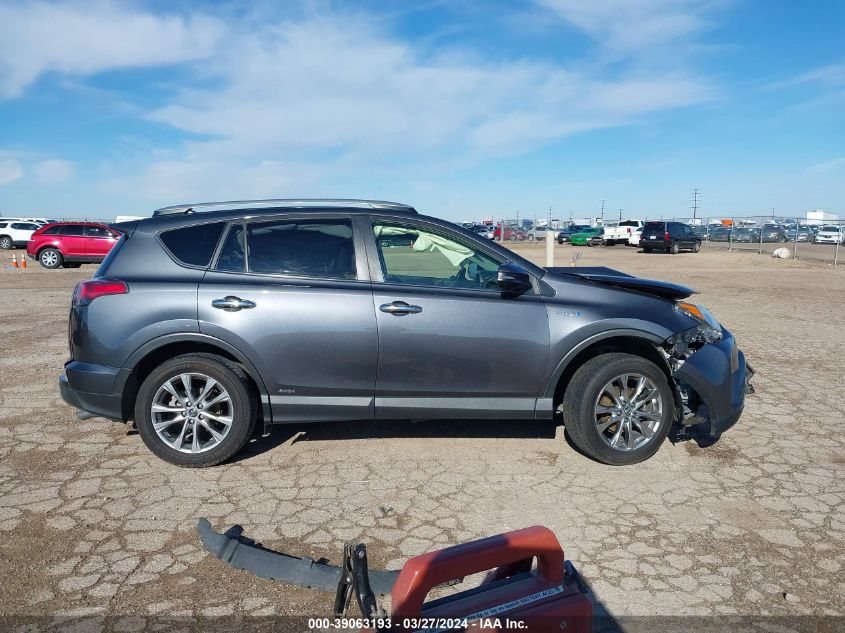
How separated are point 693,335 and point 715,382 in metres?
0.36

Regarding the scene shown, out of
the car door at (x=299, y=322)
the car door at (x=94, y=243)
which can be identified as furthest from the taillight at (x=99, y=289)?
the car door at (x=94, y=243)

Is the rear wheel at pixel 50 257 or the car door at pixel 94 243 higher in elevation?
the car door at pixel 94 243

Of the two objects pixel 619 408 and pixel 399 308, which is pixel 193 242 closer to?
pixel 399 308

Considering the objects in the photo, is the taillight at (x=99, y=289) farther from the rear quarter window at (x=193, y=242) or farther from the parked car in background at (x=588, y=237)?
the parked car in background at (x=588, y=237)

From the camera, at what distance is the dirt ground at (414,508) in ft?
10.0

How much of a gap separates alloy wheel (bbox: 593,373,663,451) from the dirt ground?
0.68 feet

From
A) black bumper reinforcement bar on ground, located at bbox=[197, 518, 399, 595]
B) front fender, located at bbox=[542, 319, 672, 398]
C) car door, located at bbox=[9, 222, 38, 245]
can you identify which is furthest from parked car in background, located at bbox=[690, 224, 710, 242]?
black bumper reinforcement bar on ground, located at bbox=[197, 518, 399, 595]

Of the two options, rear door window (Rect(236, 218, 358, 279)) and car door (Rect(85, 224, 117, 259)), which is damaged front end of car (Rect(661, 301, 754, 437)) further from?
car door (Rect(85, 224, 117, 259))

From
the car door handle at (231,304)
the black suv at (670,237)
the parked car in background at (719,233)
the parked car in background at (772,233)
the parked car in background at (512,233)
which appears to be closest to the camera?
the car door handle at (231,304)

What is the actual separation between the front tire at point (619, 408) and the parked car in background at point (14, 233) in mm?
38042

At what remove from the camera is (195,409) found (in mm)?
4422

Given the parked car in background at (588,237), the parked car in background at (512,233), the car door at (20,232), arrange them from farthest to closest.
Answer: the parked car in background at (512,233), the parked car in background at (588,237), the car door at (20,232)

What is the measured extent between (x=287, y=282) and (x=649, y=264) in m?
23.3

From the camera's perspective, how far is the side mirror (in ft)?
14.5
